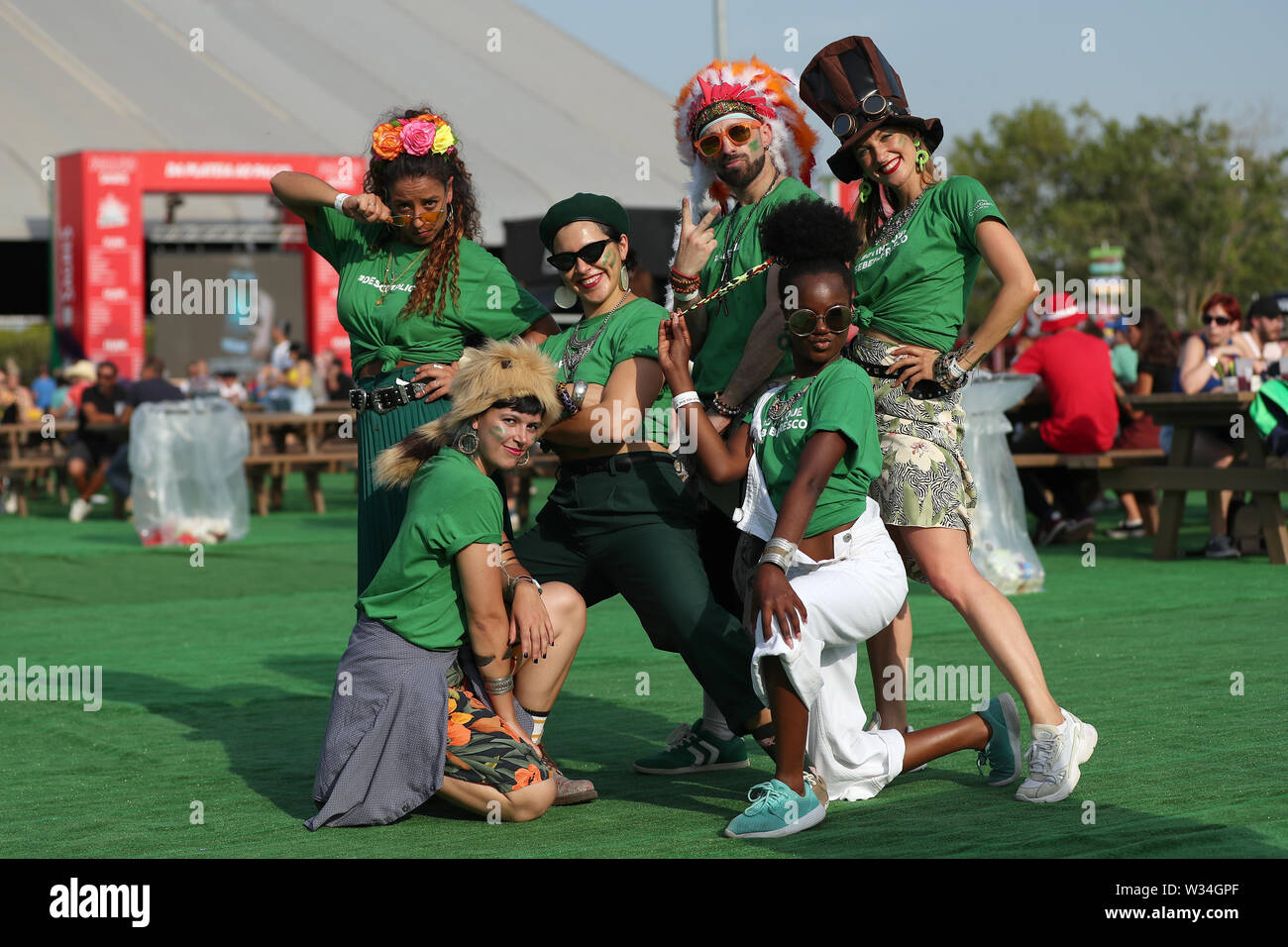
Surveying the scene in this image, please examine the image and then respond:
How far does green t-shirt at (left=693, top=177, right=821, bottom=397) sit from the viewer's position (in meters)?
4.70

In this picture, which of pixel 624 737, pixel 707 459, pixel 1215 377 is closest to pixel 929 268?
pixel 707 459

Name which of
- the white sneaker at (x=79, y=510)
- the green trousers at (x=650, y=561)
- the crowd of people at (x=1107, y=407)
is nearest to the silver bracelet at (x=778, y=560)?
the green trousers at (x=650, y=561)

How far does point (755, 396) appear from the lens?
15.4 ft

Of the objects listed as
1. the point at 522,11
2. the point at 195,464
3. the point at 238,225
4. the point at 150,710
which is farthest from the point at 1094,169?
the point at 150,710

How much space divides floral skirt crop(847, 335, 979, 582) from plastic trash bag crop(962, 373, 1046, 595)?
4561 millimetres

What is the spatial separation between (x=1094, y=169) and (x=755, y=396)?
3852cm

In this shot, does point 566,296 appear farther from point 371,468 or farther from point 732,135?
point 371,468

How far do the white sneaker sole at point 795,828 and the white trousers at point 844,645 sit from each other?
0.81 feet

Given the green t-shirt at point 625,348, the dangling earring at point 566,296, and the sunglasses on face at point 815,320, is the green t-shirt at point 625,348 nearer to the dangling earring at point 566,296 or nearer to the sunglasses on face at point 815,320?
the dangling earring at point 566,296

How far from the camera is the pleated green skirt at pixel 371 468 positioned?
4957 mm

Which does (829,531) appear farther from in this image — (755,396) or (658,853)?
(658,853)

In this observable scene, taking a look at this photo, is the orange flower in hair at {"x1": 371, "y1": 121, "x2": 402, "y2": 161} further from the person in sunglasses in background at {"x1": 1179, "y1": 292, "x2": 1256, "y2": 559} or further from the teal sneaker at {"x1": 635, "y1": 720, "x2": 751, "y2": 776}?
the person in sunglasses in background at {"x1": 1179, "y1": 292, "x2": 1256, "y2": 559}

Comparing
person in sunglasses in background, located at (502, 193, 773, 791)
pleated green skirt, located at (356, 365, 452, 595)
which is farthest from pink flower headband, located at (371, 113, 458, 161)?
pleated green skirt, located at (356, 365, 452, 595)
